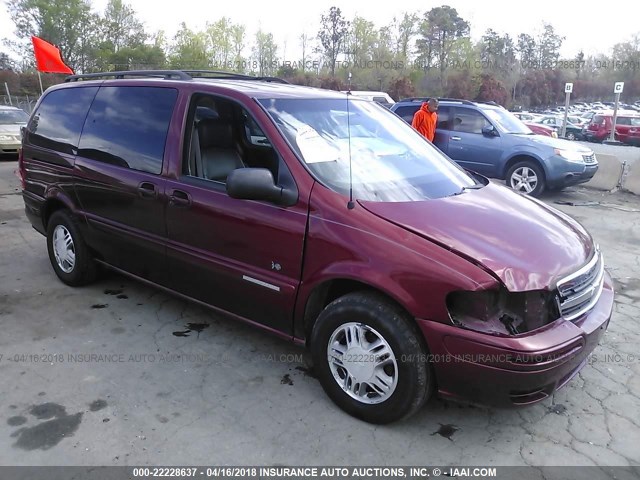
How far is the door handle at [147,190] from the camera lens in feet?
11.9

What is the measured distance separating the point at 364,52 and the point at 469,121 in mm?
54126

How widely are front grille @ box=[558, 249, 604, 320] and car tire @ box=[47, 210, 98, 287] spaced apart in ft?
12.6

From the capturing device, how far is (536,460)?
2598 millimetres

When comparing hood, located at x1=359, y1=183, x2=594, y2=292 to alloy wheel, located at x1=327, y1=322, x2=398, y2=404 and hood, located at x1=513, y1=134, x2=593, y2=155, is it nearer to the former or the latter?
alloy wheel, located at x1=327, y1=322, x2=398, y2=404

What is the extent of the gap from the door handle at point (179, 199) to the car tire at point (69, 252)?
145cm

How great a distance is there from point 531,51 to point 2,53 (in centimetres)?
6497

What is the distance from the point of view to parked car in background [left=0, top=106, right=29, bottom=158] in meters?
13.3

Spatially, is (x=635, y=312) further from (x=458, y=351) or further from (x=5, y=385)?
(x=5, y=385)

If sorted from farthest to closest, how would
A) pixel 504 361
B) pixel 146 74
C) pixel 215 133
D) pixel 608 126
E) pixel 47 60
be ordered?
pixel 608 126 < pixel 47 60 < pixel 146 74 < pixel 215 133 < pixel 504 361

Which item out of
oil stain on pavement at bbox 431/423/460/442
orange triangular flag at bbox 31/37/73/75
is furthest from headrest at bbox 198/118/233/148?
orange triangular flag at bbox 31/37/73/75

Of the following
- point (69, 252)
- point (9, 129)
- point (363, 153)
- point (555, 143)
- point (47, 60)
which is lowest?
point (69, 252)

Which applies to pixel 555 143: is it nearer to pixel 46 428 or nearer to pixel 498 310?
pixel 498 310

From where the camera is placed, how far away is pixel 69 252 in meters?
4.62

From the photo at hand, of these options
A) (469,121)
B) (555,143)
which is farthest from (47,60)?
(555,143)
